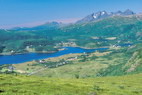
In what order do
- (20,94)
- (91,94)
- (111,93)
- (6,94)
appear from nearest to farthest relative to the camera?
(6,94), (20,94), (91,94), (111,93)

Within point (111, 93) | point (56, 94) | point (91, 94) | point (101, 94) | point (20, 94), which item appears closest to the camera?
point (20, 94)

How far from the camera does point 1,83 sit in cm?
12000

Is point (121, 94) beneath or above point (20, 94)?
beneath

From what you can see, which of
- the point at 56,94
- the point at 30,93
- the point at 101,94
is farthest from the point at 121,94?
the point at 30,93

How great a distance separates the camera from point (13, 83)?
12338 centimetres

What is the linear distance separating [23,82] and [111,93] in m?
37.2

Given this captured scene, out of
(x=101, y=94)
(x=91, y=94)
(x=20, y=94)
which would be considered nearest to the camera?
(x=20, y=94)

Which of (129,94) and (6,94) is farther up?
(6,94)

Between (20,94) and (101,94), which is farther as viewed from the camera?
(101,94)

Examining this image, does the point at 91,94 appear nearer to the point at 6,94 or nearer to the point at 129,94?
the point at 129,94

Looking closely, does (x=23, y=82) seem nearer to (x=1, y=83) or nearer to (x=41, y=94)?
(x=1, y=83)

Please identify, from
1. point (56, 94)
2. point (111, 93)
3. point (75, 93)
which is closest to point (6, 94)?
point (56, 94)

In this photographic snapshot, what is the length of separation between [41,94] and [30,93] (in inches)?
143

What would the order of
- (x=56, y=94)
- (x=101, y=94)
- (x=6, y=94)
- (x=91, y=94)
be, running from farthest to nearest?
(x=101, y=94)
(x=91, y=94)
(x=56, y=94)
(x=6, y=94)
